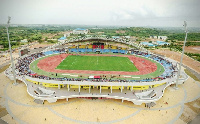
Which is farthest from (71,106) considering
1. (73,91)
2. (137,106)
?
(137,106)

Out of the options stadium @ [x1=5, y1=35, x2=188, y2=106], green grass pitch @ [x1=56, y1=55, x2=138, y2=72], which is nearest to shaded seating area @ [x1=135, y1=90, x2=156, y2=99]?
stadium @ [x1=5, y1=35, x2=188, y2=106]

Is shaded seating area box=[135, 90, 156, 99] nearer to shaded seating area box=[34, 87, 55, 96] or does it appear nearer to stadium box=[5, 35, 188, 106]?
stadium box=[5, 35, 188, 106]

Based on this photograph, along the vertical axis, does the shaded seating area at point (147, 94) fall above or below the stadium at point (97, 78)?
below

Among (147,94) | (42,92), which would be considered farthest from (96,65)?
(147,94)

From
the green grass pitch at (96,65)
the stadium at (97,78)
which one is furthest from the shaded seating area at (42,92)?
the green grass pitch at (96,65)

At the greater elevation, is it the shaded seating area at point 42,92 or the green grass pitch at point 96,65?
the green grass pitch at point 96,65

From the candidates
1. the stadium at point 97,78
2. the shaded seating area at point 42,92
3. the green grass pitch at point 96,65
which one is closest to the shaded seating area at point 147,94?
the stadium at point 97,78

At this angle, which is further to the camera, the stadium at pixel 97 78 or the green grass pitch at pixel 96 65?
the green grass pitch at pixel 96 65

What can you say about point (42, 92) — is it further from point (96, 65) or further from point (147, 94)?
point (147, 94)

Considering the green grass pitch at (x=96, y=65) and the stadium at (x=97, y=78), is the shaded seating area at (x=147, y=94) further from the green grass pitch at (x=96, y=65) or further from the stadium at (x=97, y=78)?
the green grass pitch at (x=96, y=65)

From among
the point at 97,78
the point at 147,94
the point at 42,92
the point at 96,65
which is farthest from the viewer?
the point at 96,65

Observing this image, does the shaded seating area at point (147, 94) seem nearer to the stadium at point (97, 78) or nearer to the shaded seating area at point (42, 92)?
the stadium at point (97, 78)

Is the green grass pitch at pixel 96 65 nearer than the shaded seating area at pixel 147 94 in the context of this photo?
No
